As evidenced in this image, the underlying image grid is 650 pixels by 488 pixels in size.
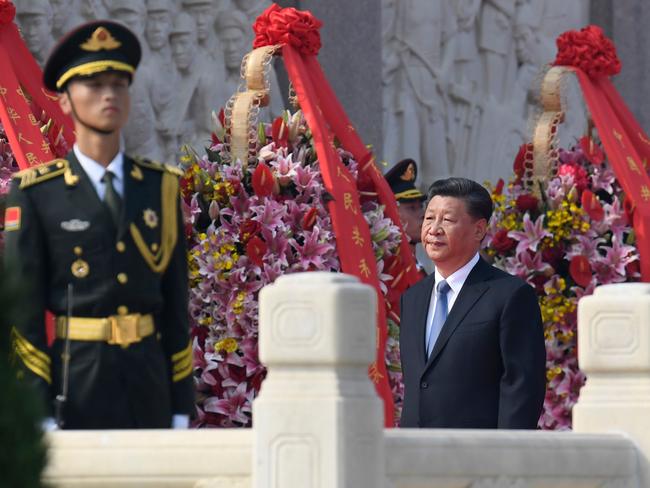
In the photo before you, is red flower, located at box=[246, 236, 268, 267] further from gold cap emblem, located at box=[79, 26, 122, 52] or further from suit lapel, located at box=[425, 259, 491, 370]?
gold cap emblem, located at box=[79, 26, 122, 52]

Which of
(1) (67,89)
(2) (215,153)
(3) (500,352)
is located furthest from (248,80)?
(1) (67,89)

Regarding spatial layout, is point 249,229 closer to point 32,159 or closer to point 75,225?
point 32,159

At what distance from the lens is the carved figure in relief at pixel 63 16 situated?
996 cm

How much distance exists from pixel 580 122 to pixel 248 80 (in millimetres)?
6585

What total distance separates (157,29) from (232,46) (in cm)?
64

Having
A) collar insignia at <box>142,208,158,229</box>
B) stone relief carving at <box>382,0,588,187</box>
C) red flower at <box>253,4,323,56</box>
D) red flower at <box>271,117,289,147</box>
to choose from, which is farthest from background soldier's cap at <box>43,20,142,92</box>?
stone relief carving at <box>382,0,588,187</box>

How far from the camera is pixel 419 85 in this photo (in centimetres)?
1298

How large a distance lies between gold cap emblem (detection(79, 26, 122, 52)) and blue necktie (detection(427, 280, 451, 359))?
60.5 inches

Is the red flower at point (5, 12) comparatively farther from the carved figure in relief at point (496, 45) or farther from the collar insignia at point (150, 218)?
the carved figure in relief at point (496, 45)

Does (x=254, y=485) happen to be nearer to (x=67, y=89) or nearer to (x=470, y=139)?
(x=67, y=89)

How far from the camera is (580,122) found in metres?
14.5

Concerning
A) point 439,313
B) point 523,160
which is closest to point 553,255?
point 523,160

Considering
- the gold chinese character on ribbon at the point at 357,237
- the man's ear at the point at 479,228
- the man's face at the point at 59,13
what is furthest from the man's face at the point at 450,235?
the man's face at the point at 59,13

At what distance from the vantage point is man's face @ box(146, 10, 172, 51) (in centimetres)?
1063
